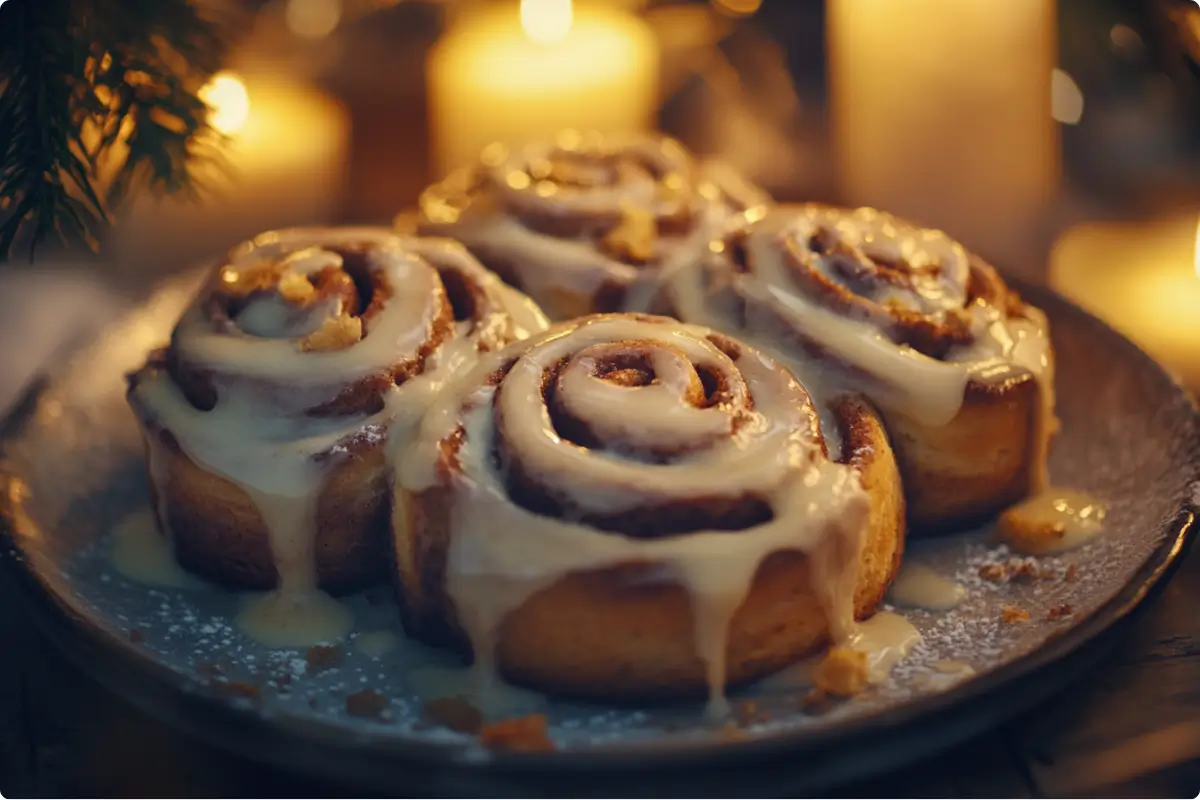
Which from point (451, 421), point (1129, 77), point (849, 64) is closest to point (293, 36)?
point (849, 64)

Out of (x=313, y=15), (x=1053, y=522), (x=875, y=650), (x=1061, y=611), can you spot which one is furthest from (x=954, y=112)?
(x=313, y=15)

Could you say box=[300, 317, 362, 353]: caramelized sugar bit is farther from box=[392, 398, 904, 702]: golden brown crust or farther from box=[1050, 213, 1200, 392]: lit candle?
box=[1050, 213, 1200, 392]: lit candle

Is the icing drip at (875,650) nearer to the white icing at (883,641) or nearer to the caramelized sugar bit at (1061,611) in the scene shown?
the white icing at (883,641)

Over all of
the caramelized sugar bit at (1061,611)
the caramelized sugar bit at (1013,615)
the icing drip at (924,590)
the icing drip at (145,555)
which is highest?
the caramelized sugar bit at (1061,611)

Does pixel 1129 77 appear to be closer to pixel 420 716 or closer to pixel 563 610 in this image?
pixel 563 610

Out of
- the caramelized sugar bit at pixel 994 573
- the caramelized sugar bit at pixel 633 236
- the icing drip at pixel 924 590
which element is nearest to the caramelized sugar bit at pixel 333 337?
the caramelized sugar bit at pixel 633 236
